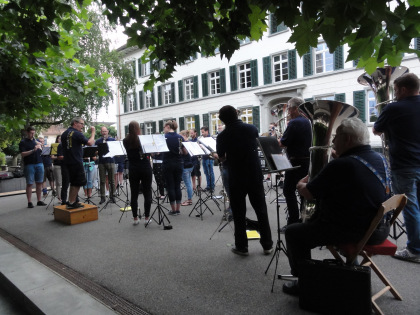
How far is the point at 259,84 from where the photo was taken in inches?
773

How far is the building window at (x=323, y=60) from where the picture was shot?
16719 millimetres

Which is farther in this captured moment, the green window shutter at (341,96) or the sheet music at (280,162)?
the green window shutter at (341,96)

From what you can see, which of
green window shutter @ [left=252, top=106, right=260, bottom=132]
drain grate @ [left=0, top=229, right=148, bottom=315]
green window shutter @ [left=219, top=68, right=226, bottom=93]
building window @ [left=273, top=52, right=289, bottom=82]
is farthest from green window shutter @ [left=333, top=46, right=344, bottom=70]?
drain grate @ [left=0, top=229, right=148, bottom=315]

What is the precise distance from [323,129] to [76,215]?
534cm

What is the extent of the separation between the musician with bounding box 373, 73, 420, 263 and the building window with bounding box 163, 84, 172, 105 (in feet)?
77.7

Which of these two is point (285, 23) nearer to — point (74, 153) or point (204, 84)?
point (74, 153)

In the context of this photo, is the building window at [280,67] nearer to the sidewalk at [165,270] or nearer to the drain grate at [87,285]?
the sidewalk at [165,270]

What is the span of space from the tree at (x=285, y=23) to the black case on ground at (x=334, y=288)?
1.62 meters

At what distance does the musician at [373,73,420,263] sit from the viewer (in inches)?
138

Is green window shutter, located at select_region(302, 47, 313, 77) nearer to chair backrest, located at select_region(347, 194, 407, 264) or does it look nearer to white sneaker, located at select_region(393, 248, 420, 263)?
white sneaker, located at select_region(393, 248, 420, 263)

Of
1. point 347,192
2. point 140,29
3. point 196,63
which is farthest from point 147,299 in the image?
point 196,63

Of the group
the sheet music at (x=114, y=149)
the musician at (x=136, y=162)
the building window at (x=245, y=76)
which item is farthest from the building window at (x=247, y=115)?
the musician at (x=136, y=162)

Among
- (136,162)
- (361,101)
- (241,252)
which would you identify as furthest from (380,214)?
(361,101)

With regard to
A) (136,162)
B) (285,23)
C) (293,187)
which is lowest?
(293,187)
